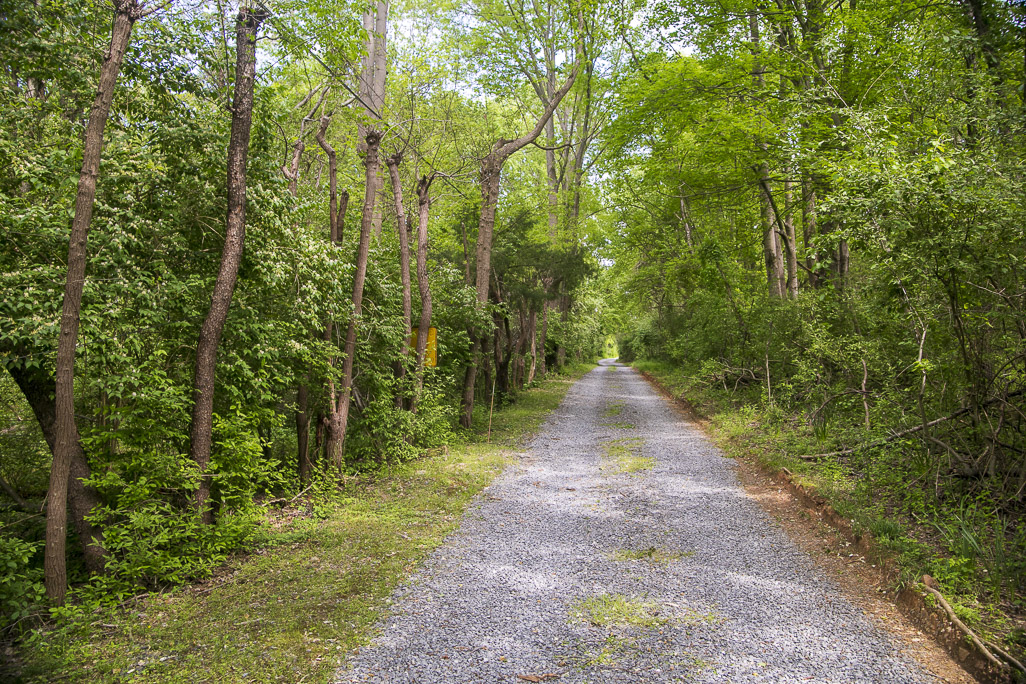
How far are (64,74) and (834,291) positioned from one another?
35.5 ft

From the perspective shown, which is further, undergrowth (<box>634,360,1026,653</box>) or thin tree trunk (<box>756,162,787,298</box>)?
thin tree trunk (<box>756,162,787,298</box>)

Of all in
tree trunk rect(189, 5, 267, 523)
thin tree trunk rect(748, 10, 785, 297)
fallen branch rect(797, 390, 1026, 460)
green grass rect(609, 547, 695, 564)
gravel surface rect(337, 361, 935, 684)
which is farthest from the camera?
thin tree trunk rect(748, 10, 785, 297)

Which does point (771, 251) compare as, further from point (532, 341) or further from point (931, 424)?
point (931, 424)

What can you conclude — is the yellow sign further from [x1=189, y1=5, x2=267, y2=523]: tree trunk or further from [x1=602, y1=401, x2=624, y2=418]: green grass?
[x1=602, y1=401, x2=624, y2=418]: green grass

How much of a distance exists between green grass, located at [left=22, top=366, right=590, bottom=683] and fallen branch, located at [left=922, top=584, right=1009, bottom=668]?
3711 mm

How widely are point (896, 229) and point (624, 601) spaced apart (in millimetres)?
3809

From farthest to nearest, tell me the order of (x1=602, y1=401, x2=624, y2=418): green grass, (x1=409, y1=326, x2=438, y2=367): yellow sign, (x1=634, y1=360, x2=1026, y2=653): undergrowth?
1. (x1=602, y1=401, x2=624, y2=418): green grass
2. (x1=409, y1=326, x2=438, y2=367): yellow sign
3. (x1=634, y1=360, x2=1026, y2=653): undergrowth

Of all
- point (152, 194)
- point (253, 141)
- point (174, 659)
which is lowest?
point (174, 659)

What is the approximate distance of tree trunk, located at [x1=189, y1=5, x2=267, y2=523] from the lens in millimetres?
5430

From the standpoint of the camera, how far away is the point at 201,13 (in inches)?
236

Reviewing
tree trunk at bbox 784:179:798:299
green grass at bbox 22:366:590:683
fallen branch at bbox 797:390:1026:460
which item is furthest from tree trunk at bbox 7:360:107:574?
tree trunk at bbox 784:179:798:299

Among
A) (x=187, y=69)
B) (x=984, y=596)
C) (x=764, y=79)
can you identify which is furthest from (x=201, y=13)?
(x=764, y=79)

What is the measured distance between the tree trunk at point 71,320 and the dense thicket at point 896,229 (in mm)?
6174

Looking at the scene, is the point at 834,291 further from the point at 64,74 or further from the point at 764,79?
the point at 64,74
